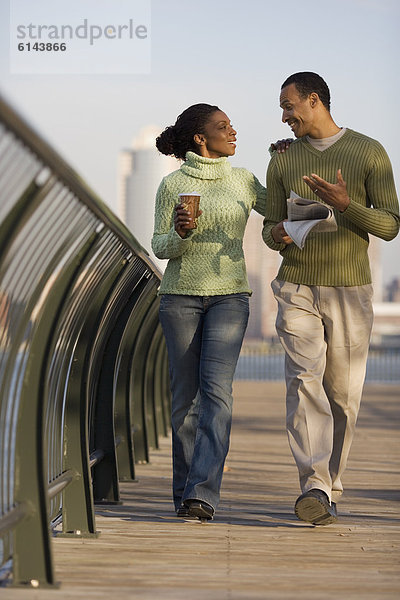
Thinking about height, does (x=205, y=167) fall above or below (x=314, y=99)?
below

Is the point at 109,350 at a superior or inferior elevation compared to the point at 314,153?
inferior

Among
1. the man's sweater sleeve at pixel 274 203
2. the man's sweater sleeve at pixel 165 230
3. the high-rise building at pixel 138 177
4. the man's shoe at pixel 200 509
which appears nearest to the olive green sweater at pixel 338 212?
the man's sweater sleeve at pixel 274 203

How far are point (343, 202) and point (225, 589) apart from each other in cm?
177

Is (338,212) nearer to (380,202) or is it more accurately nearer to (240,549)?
(380,202)

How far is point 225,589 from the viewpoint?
325 centimetres

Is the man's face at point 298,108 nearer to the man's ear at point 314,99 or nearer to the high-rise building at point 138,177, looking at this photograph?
the man's ear at point 314,99

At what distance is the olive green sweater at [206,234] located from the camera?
4680mm

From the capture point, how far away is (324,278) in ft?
15.4

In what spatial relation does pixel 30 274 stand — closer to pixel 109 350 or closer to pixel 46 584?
pixel 46 584

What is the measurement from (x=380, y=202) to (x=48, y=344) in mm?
1860

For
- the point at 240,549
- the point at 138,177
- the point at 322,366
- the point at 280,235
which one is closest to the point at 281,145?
the point at 280,235

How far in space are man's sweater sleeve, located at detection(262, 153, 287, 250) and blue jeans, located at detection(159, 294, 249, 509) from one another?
0.28 m

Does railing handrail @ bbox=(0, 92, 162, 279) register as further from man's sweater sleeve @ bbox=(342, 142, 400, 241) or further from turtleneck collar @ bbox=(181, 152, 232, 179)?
man's sweater sleeve @ bbox=(342, 142, 400, 241)

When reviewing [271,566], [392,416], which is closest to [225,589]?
[271,566]
